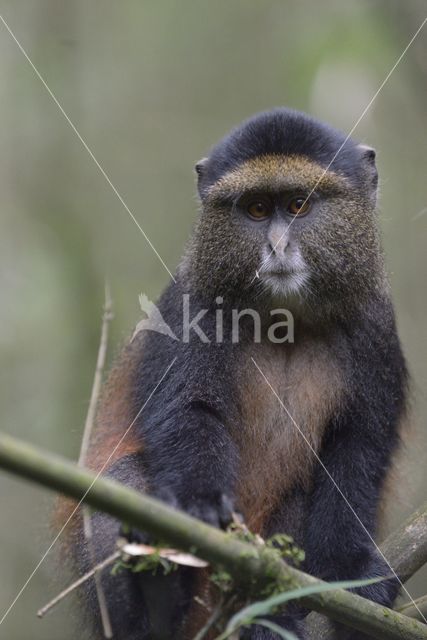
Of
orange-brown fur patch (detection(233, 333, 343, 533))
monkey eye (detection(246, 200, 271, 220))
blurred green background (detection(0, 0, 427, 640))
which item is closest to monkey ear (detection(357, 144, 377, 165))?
monkey eye (detection(246, 200, 271, 220))

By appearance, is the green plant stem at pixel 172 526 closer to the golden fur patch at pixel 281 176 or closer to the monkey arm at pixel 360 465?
the monkey arm at pixel 360 465

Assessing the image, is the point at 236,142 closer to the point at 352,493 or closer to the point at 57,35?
the point at 352,493

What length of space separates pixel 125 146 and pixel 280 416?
5.22 m

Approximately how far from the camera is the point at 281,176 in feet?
18.4

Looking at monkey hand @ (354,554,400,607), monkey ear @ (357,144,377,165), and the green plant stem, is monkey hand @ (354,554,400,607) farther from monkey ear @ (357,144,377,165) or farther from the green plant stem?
monkey ear @ (357,144,377,165)

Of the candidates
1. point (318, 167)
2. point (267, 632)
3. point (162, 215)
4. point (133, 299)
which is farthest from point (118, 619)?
point (162, 215)

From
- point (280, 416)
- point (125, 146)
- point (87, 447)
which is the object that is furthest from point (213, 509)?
point (125, 146)

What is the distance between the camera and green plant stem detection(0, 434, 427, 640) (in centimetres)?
295

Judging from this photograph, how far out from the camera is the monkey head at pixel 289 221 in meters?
5.55

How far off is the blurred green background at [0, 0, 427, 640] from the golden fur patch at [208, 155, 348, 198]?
2.31 meters

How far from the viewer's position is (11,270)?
9.41 metres

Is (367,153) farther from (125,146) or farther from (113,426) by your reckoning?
(125,146)

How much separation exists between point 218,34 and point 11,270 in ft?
12.0

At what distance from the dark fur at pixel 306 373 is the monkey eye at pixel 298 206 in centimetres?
7
